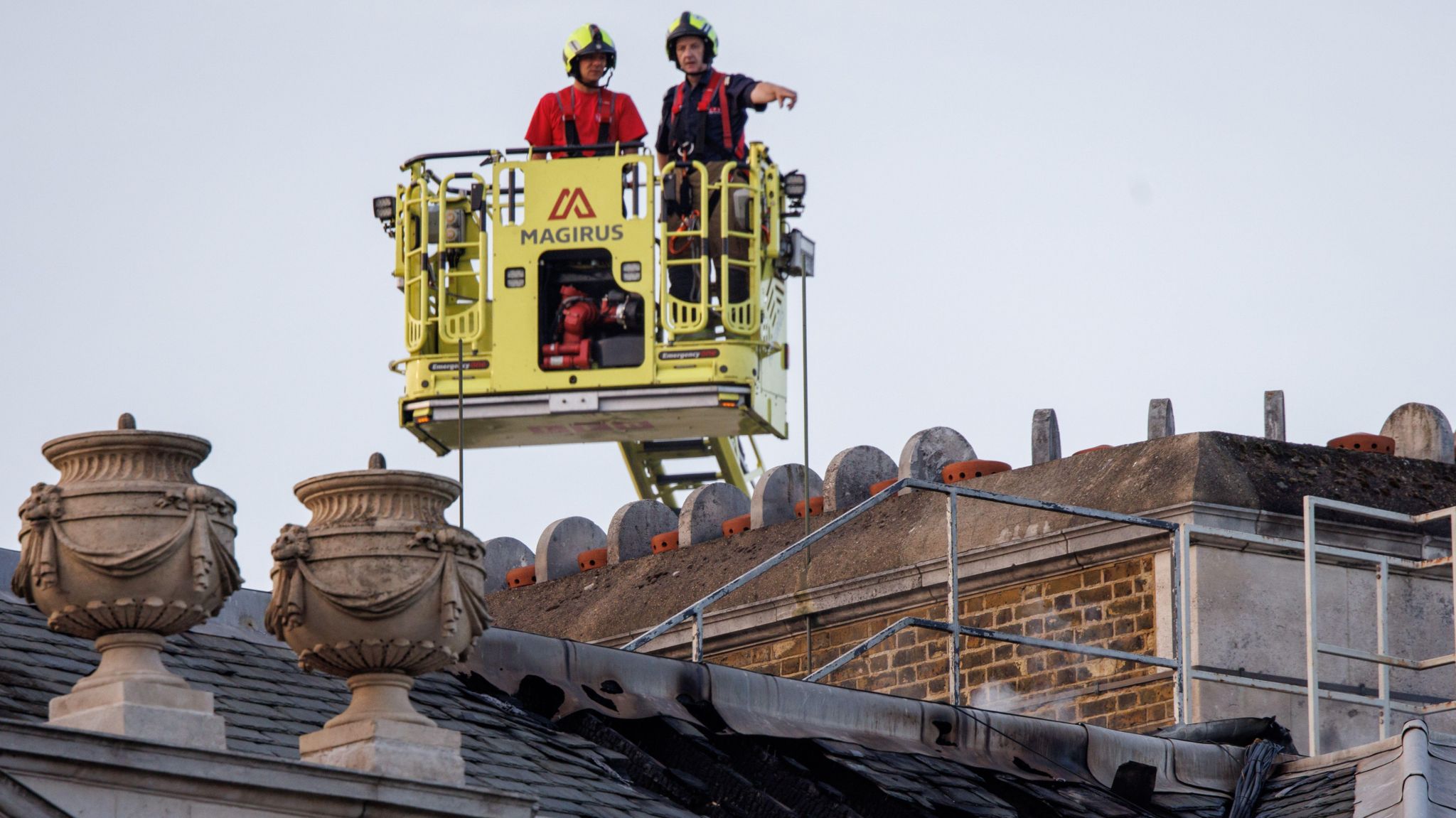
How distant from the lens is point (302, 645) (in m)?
9.42

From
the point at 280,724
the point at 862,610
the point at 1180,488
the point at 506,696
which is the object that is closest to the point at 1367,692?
the point at 1180,488

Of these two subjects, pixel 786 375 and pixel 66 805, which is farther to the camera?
pixel 786 375

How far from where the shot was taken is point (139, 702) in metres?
8.89

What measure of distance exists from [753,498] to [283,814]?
13.6 metres

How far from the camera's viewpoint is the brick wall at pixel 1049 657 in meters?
18.7

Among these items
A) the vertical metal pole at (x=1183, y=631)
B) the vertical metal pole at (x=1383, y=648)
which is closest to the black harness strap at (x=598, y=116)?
the vertical metal pole at (x=1183, y=631)

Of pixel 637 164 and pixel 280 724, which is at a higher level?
pixel 637 164

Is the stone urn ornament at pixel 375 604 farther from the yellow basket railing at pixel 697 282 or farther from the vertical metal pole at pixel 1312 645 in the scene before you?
the yellow basket railing at pixel 697 282

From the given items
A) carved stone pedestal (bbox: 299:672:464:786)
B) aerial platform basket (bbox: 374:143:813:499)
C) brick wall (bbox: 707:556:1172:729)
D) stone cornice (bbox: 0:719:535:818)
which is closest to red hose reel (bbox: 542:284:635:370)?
aerial platform basket (bbox: 374:143:813:499)

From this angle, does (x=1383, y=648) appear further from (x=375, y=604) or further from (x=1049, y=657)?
(x=375, y=604)

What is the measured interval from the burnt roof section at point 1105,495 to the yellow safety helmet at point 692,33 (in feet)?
16.9

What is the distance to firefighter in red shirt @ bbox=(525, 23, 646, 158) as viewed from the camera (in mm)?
26484

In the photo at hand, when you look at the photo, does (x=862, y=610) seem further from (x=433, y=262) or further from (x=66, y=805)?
(x=66, y=805)

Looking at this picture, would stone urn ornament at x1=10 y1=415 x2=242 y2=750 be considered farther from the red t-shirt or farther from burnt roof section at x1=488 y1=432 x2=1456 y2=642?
the red t-shirt
